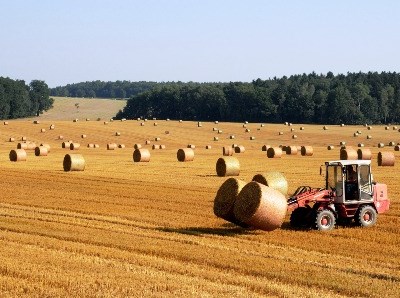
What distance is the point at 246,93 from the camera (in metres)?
142

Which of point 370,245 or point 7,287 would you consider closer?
point 7,287

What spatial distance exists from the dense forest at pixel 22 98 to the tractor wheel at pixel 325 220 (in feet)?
390

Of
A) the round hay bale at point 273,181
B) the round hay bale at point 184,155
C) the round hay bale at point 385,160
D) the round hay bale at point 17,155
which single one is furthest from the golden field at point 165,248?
the round hay bale at point 17,155

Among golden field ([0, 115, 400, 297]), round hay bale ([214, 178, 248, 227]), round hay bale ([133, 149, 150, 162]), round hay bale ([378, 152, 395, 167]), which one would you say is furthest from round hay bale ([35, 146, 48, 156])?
round hay bale ([214, 178, 248, 227])

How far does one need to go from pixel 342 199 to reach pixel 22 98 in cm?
12641

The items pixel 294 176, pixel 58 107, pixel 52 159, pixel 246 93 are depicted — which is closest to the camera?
pixel 294 176

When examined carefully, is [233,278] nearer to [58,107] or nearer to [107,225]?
[107,225]

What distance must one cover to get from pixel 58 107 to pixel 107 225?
6093 inches

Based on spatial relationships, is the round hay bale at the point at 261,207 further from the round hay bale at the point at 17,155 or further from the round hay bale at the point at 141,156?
the round hay bale at the point at 17,155

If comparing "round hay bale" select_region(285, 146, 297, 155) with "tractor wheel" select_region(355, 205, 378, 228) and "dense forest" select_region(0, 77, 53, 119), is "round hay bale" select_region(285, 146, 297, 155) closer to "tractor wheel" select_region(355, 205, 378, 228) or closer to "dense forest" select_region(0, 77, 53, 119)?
"tractor wheel" select_region(355, 205, 378, 228)

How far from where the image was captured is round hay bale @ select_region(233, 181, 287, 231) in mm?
19594

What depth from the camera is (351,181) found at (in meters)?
21.9

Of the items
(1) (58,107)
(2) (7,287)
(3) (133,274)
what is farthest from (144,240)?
(1) (58,107)

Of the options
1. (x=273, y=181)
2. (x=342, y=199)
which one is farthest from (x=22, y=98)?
(x=342, y=199)
